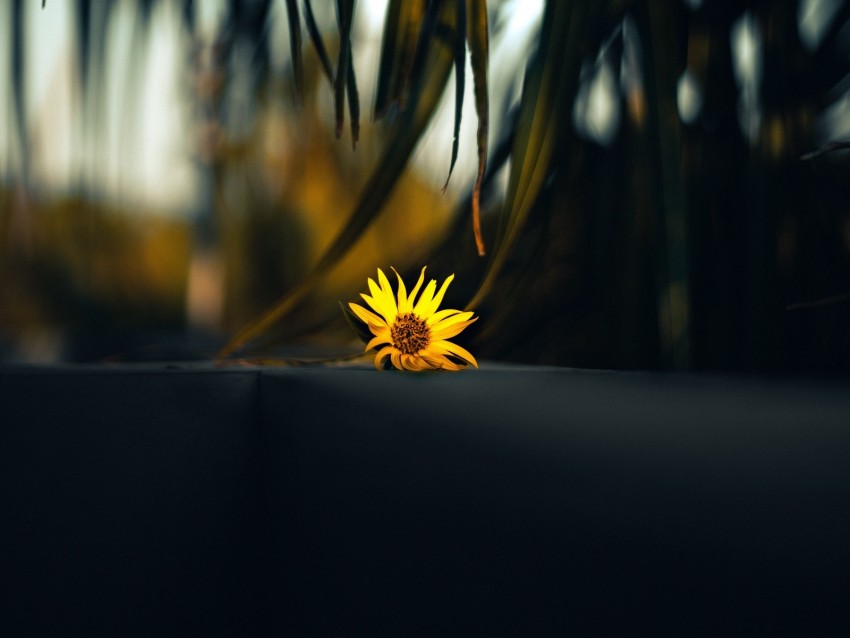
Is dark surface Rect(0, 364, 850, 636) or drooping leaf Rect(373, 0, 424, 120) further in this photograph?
drooping leaf Rect(373, 0, 424, 120)

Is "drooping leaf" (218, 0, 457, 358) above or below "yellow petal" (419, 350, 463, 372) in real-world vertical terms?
above

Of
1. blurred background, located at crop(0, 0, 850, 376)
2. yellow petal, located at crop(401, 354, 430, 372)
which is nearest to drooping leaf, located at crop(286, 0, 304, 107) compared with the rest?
blurred background, located at crop(0, 0, 850, 376)

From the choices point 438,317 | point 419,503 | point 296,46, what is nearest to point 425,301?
point 438,317

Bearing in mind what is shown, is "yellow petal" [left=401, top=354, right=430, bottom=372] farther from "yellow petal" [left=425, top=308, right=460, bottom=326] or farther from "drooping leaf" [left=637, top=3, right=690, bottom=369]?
"drooping leaf" [left=637, top=3, right=690, bottom=369]

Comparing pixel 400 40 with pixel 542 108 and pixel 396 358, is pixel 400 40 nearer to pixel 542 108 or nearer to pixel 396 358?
pixel 542 108

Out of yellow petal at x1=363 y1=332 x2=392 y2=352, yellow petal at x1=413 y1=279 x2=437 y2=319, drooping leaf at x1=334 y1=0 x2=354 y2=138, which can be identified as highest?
drooping leaf at x1=334 y1=0 x2=354 y2=138

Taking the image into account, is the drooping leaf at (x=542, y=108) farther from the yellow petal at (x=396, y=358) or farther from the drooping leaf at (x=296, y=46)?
the drooping leaf at (x=296, y=46)

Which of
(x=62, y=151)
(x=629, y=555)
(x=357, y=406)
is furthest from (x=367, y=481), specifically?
(x=62, y=151)

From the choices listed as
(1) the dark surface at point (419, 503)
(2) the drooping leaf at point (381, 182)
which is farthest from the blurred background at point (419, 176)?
(1) the dark surface at point (419, 503)
